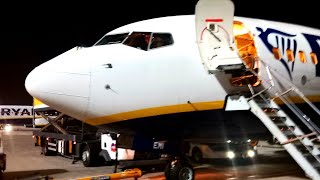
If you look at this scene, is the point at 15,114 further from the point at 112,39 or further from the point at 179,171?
the point at 179,171

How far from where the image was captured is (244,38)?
34.8 ft

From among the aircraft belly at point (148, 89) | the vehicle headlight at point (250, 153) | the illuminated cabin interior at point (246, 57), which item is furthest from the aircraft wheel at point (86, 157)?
the illuminated cabin interior at point (246, 57)

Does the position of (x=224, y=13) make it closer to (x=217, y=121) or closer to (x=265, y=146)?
(x=217, y=121)

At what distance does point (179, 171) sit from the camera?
994 centimetres

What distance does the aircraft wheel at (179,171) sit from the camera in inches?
392

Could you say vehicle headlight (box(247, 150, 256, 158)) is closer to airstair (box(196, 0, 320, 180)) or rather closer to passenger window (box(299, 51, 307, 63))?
passenger window (box(299, 51, 307, 63))

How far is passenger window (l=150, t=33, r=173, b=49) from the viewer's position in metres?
9.48

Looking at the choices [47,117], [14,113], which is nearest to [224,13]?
[47,117]

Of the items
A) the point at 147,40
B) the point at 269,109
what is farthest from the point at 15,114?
the point at 269,109

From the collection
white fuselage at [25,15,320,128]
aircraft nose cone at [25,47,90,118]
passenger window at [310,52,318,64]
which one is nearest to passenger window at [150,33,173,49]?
white fuselage at [25,15,320,128]

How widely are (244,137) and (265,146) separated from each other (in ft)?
45.7

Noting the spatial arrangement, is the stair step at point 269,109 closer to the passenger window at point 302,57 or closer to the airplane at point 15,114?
the passenger window at point 302,57

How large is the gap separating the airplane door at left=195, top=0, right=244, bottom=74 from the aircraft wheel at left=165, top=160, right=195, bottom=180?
234 cm

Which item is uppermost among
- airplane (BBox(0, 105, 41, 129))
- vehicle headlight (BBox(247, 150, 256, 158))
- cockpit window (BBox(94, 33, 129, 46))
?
airplane (BBox(0, 105, 41, 129))
